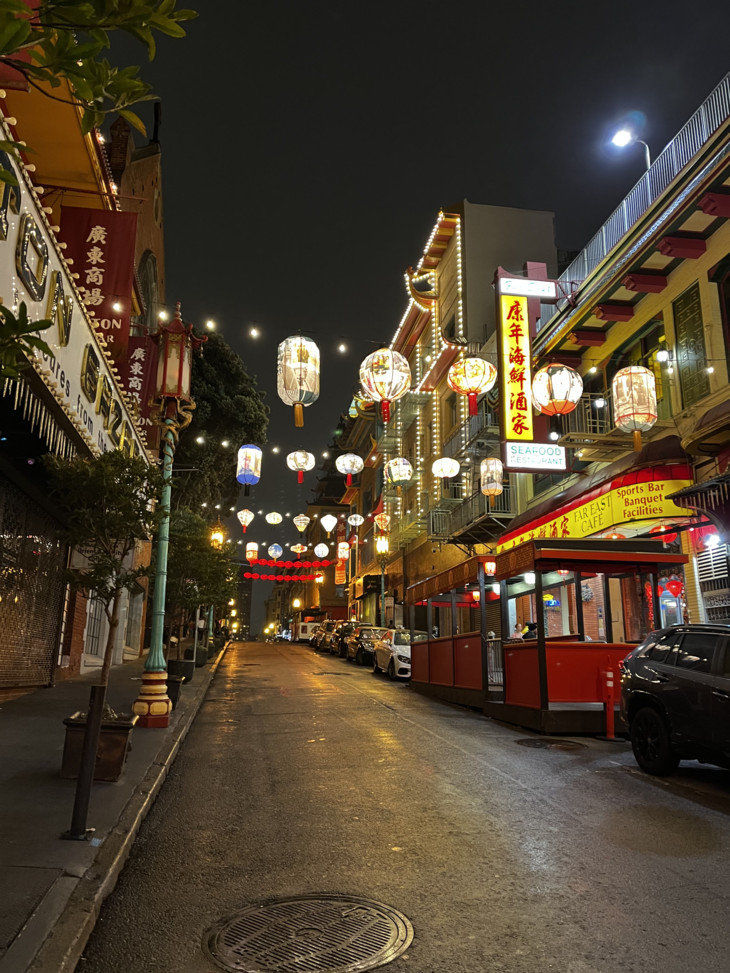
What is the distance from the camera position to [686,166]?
46.4 feet

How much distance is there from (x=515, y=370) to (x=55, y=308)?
13779mm

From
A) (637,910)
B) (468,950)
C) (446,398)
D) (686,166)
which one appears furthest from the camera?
(446,398)

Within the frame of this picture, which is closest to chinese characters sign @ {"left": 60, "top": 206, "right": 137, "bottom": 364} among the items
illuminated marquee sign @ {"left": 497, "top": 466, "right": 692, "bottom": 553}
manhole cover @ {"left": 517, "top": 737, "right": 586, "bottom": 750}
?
illuminated marquee sign @ {"left": 497, "top": 466, "right": 692, "bottom": 553}

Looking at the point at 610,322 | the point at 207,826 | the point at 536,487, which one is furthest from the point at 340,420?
the point at 207,826

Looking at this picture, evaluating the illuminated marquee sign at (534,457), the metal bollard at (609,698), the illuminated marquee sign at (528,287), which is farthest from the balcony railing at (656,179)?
the metal bollard at (609,698)

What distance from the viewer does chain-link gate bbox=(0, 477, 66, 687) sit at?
12000 millimetres

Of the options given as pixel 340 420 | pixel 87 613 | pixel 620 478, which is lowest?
pixel 87 613

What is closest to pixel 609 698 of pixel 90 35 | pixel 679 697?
pixel 679 697

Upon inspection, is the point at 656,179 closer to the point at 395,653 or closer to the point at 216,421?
the point at 395,653

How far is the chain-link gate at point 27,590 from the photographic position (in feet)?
39.4

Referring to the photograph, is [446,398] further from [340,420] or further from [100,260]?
[340,420]

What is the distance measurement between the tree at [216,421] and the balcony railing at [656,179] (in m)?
19.0

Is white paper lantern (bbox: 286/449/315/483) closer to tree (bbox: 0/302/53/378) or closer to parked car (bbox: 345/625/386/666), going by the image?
parked car (bbox: 345/625/386/666)

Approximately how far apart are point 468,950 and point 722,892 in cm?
202
